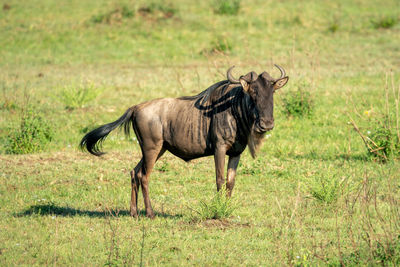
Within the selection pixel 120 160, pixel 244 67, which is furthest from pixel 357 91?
pixel 120 160

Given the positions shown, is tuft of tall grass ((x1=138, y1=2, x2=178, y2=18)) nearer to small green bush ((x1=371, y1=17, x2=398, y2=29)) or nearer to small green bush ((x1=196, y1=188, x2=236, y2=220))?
small green bush ((x1=371, y1=17, x2=398, y2=29))

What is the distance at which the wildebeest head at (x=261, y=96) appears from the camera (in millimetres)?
6645

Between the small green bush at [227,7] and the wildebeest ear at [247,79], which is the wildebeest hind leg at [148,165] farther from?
the small green bush at [227,7]

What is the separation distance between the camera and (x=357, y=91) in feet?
52.0

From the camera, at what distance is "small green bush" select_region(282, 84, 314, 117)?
44.2ft

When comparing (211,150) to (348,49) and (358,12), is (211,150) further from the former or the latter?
(358,12)

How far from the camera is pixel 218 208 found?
23.2 ft

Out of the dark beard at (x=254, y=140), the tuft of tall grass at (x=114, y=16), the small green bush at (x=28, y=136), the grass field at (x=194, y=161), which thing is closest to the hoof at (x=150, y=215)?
the grass field at (x=194, y=161)

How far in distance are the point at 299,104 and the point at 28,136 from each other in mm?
6260

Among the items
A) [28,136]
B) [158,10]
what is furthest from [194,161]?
[158,10]

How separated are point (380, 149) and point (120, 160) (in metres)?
4.83

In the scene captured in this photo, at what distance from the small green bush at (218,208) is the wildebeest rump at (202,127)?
0.26 meters

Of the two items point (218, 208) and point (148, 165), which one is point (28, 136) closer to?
point (148, 165)

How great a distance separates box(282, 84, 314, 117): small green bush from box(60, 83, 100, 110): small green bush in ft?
16.5
